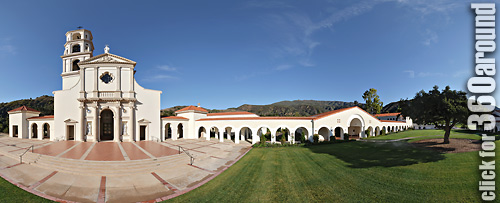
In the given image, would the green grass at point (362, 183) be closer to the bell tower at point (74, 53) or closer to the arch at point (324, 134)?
the arch at point (324, 134)

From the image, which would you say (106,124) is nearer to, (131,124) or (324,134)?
(131,124)

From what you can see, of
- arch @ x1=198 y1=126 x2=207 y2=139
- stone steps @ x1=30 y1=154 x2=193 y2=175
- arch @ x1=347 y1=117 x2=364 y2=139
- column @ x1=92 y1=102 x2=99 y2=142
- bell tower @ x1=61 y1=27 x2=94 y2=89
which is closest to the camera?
stone steps @ x1=30 y1=154 x2=193 y2=175

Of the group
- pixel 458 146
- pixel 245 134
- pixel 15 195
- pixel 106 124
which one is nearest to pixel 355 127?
pixel 245 134

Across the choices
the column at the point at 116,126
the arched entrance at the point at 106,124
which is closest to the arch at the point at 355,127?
the column at the point at 116,126

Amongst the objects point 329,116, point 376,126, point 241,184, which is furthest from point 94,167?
point 376,126

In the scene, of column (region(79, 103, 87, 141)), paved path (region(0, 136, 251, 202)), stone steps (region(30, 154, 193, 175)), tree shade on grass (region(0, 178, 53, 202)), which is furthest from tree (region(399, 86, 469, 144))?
column (region(79, 103, 87, 141))

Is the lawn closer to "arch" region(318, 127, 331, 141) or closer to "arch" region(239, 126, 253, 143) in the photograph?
"arch" region(318, 127, 331, 141)

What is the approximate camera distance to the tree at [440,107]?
13373 mm

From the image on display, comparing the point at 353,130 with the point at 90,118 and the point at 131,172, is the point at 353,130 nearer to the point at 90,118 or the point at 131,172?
the point at 131,172

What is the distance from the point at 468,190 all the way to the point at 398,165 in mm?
3976

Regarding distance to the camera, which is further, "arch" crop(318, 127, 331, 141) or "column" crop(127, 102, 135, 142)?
"arch" crop(318, 127, 331, 141)

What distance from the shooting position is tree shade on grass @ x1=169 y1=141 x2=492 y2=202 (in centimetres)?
741

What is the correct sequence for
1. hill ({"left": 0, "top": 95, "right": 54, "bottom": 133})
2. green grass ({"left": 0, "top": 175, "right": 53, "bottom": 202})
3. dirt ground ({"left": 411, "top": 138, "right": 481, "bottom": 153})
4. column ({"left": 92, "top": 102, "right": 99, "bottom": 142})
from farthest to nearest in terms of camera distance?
hill ({"left": 0, "top": 95, "right": 54, "bottom": 133})
column ({"left": 92, "top": 102, "right": 99, "bottom": 142})
dirt ground ({"left": 411, "top": 138, "right": 481, "bottom": 153})
green grass ({"left": 0, "top": 175, "right": 53, "bottom": 202})

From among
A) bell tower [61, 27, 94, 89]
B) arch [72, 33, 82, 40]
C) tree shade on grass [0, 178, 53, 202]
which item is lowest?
tree shade on grass [0, 178, 53, 202]
